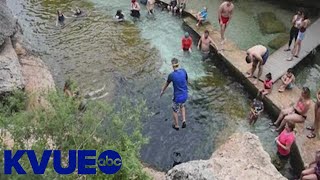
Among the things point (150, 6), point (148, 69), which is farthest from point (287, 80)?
point (150, 6)

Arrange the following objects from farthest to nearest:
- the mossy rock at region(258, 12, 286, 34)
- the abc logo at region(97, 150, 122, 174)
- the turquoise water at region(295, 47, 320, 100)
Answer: the mossy rock at region(258, 12, 286, 34)
the turquoise water at region(295, 47, 320, 100)
the abc logo at region(97, 150, 122, 174)

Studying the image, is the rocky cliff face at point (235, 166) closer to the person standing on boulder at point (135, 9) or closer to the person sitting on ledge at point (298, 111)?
the person sitting on ledge at point (298, 111)

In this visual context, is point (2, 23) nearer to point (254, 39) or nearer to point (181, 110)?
point (181, 110)

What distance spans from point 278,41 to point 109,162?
397 inches

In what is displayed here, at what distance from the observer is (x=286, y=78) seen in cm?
1318

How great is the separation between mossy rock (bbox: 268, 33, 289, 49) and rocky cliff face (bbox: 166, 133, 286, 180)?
19.4 ft

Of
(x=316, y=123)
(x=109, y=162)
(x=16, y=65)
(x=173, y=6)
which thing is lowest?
(x=16, y=65)

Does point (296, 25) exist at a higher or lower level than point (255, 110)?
higher

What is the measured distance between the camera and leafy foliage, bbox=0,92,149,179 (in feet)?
23.9

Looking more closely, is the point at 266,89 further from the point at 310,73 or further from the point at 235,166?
the point at 235,166

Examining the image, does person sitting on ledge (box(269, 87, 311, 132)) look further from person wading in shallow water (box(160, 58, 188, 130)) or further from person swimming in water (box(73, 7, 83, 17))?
person swimming in water (box(73, 7, 83, 17))

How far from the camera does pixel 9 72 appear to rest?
13023mm

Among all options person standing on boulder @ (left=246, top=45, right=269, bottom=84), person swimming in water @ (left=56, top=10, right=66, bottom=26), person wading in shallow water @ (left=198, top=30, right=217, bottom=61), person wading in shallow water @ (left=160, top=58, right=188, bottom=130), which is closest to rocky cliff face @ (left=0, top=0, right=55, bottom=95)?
person swimming in water @ (left=56, top=10, right=66, bottom=26)

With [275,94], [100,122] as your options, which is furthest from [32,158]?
[275,94]
